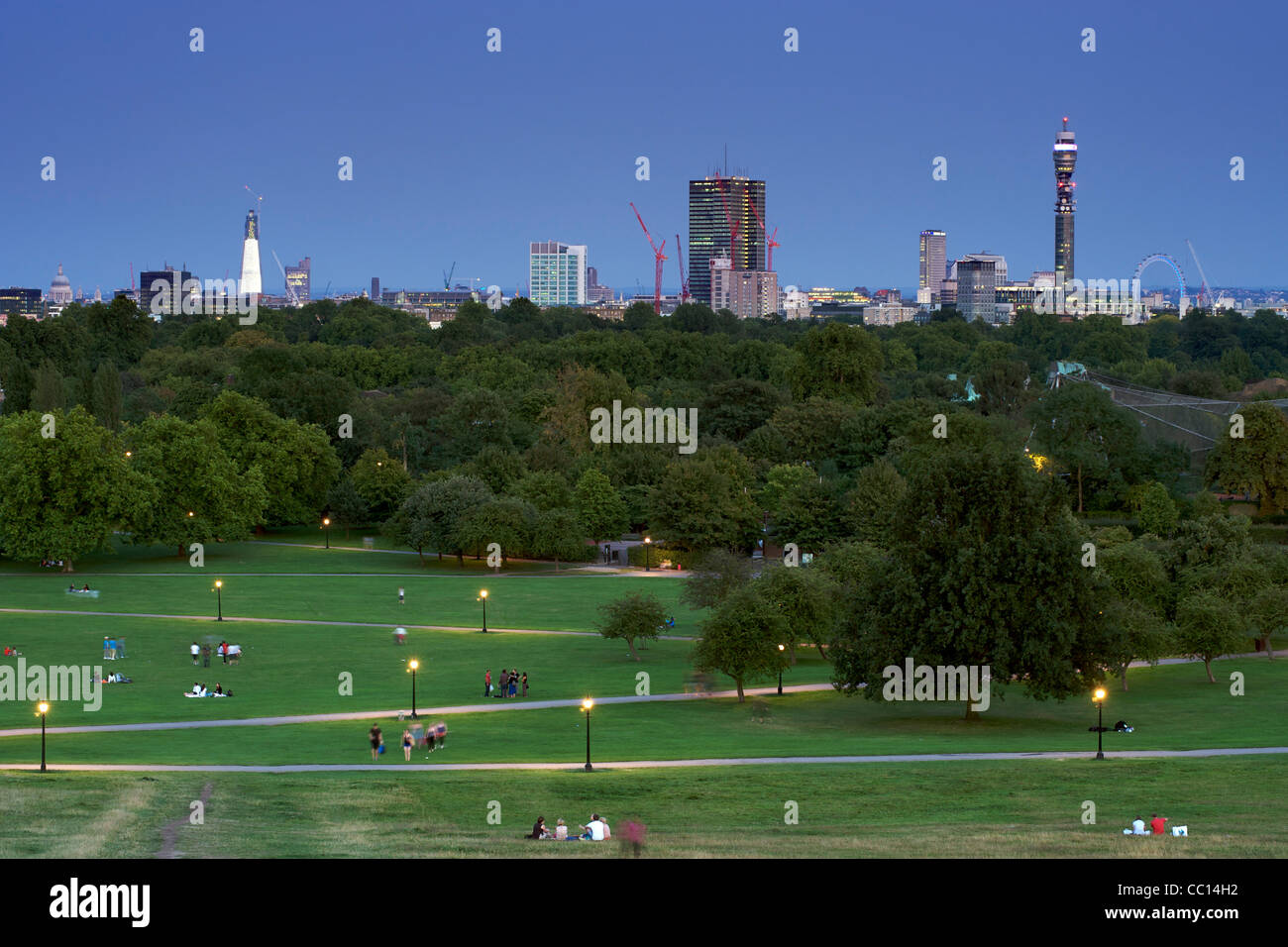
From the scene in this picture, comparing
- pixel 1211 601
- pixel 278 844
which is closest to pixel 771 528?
pixel 1211 601

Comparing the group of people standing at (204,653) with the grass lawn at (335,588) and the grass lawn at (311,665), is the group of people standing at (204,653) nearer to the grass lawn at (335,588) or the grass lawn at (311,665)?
the grass lawn at (311,665)

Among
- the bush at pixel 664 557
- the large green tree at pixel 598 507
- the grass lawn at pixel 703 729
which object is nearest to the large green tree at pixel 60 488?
the large green tree at pixel 598 507

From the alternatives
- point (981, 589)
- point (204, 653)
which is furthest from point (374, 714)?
point (981, 589)

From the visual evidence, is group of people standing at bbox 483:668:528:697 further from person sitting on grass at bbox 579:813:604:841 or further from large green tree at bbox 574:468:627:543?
large green tree at bbox 574:468:627:543

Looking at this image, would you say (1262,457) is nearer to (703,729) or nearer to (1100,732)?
(1100,732)

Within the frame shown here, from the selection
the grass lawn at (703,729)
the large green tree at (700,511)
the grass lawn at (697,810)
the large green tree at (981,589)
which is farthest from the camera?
the large green tree at (700,511)

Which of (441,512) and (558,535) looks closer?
(558,535)
